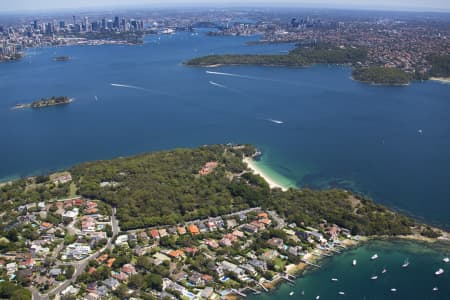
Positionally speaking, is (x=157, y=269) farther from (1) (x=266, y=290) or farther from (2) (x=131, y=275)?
(1) (x=266, y=290)

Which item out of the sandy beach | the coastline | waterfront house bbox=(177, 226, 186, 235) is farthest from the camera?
the coastline

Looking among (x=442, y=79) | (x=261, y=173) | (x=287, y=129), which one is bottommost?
(x=261, y=173)

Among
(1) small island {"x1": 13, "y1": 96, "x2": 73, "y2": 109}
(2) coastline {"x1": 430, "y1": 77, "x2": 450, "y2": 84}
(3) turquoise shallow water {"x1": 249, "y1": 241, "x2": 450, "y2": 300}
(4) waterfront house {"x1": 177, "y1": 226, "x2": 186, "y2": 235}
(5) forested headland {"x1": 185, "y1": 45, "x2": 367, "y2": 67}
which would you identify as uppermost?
(5) forested headland {"x1": 185, "y1": 45, "x2": 367, "y2": 67}

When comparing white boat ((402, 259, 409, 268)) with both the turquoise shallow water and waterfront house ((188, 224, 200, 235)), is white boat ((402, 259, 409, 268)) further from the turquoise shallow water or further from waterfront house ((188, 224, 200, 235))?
waterfront house ((188, 224, 200, 235))

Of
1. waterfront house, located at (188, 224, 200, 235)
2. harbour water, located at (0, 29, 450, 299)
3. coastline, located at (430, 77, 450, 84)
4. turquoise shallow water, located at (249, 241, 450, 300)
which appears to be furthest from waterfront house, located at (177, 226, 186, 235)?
coastline, located at (430, 77, 450, 84)

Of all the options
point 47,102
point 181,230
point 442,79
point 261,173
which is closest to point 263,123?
point 261,173

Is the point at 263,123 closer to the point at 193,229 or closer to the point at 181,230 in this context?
the point at 193,229

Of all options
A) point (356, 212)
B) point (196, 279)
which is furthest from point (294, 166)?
point (196, 279)
